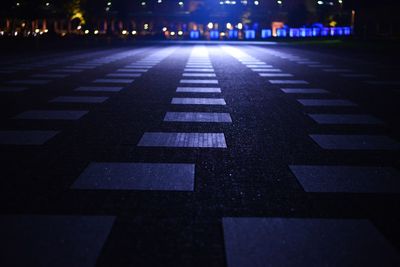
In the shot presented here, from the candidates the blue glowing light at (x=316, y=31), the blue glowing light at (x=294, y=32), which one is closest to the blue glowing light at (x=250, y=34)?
the blue glowing light at (x=294, y=32)

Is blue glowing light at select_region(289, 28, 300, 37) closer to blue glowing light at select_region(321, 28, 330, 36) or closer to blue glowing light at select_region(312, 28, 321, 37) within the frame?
blue glowing light at select_region(312, 28, 321, 37)

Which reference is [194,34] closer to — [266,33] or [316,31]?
[266,33]

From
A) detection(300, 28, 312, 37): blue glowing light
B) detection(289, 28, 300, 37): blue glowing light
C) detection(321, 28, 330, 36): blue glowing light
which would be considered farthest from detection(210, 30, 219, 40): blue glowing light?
detection(321, 28, 330, 36): blue glowing light

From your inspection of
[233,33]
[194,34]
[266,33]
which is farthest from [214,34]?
[266,33]

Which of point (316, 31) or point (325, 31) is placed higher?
point (316, 31)

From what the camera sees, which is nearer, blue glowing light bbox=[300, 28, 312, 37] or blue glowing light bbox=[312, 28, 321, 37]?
blue glowing light bbox=[312, 28, 321, 37]

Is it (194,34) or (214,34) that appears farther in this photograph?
(194,34)

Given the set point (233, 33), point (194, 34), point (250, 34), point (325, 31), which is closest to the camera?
point (325, 31)

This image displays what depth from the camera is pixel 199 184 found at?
11.9 feet

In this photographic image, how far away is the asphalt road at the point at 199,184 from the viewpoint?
2492mm

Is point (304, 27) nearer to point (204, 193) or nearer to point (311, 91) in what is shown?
point (311, 91)

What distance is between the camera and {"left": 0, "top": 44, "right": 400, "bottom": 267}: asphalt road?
8.18 ft

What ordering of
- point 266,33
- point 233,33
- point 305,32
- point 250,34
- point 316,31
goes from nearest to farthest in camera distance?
point 316,31 < point 305,32 < point 266,33 < point 250,34 < point 233,33

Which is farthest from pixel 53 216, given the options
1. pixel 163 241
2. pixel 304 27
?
pixel 304 27
